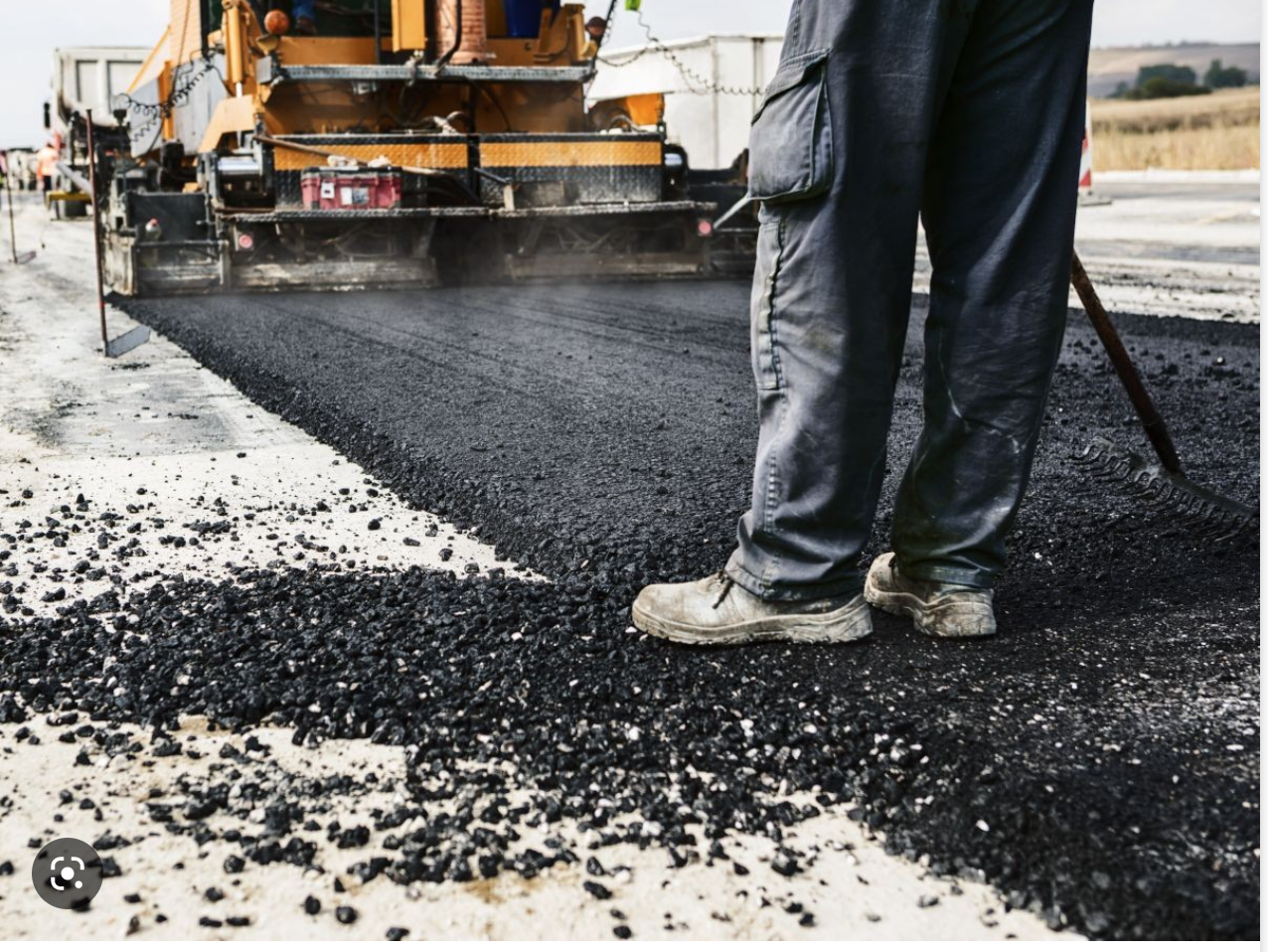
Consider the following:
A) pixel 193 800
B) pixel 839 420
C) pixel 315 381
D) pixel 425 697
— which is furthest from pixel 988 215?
pixel 315 381

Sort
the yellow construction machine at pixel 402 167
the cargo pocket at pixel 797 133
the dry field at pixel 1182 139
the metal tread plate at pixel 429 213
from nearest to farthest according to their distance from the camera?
the cargo pocket at pixel 797 133 → the metal tread plate at pixel 429 213 → the yellow construction machine at pixel 402 167 → the dry field at pixel 1182 139

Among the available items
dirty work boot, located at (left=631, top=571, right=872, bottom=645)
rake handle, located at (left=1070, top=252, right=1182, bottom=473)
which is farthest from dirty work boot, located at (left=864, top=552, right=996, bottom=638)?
rake handle, located at (left=1070, top=252, right=1182, bottom=473)

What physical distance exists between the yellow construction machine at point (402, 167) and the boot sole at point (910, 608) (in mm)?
7753

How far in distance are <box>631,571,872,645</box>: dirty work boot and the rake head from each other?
1.27 meters

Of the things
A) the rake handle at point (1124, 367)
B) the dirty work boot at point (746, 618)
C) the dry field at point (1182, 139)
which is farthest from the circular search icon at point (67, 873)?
the dry field at point (1182, 139)

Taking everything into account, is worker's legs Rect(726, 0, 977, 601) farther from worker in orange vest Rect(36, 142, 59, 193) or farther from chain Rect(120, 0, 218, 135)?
worker in orange vest Rect(36, 142, 59, 193)

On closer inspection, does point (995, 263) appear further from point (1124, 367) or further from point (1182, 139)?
point (1182, 139)

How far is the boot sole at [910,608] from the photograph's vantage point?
8.71 feet

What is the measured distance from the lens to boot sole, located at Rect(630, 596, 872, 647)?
2.60m

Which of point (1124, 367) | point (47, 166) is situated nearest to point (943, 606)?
point (1124, 367)

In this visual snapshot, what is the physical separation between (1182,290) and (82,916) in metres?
9.38

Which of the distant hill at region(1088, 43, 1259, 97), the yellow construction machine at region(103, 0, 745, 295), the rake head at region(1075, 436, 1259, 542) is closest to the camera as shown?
the rake head at region(1075, 436, 1259, 542)

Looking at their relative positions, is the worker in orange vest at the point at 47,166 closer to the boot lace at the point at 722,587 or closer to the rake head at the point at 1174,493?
the rake head at the point at 1174,493

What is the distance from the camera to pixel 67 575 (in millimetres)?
3225
